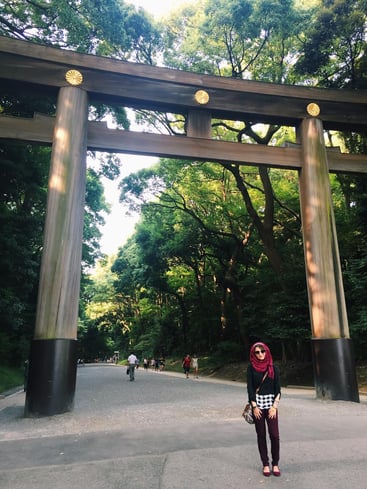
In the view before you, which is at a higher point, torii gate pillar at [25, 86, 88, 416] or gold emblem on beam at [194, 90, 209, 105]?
gold emblem on beam at [194, 90, 209, 105]

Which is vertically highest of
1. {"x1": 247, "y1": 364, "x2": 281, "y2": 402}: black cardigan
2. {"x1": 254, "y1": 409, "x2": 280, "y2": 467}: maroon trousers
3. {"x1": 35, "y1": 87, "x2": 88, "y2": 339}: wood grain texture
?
{"x1": 35, "y1": 87, "x2": 88, "y2": 339}: wood grain texture

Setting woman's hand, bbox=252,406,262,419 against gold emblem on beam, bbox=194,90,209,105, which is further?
gold emblem on beam, bbox=194,90,209,105

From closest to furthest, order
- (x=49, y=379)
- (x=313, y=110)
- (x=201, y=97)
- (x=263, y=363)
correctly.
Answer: (x=263, y=363), (x=49, y=379), (x=201, y=97), (x=313, y=110)

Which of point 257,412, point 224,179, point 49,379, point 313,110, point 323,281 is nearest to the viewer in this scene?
point 257,412

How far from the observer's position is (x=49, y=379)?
23.2 ft

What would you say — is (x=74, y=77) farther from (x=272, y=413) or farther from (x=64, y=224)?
(x=272, y=413)

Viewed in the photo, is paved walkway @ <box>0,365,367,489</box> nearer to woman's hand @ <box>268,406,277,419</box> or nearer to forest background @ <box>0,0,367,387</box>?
woman's hand @ <box>268,406,277,419</box>

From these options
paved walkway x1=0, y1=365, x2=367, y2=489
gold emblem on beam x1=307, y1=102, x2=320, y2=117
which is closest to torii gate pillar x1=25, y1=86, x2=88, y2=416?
paved walkway x1=0, y1=365, x2=367, y2=489

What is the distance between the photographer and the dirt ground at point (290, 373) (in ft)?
44.3

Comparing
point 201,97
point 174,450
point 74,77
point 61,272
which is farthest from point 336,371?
point 74,77

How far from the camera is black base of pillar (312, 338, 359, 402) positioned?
8562 millimetres

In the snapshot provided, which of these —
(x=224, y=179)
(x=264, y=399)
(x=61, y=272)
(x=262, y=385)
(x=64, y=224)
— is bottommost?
(x=264, y=399)

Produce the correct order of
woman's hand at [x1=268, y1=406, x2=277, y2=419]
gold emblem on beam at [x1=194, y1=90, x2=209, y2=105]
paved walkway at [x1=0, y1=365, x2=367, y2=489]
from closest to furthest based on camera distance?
1. paved walkway at [x1=0, y1=365, x2=367, y2=489]
2. woman's hand at [x1=268, y1=406, x2=277, y2=419]
3. gold emblem on beam at [x1=194, y1=90, x2=209, y2=105]

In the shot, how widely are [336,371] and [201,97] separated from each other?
305 inches
